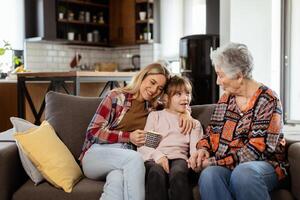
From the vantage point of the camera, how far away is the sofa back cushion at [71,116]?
7.98ft

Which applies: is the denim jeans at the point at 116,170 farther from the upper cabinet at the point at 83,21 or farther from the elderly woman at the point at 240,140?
the upper cabinet at the point at 83,21

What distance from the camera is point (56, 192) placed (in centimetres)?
205

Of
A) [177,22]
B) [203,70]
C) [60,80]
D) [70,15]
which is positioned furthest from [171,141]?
[70,15]

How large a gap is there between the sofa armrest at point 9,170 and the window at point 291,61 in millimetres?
2996

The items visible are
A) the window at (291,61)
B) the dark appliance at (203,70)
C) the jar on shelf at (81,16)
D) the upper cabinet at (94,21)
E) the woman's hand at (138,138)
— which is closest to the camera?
the woman's hand at (138,138)

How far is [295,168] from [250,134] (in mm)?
262

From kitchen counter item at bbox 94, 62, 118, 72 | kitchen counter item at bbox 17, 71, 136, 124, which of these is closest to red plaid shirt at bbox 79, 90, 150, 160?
kitchen counter item at bbox 17, 71, 136, 124

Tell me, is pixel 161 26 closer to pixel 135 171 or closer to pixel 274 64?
pixel 274 64

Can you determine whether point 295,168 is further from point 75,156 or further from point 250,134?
point 75,156

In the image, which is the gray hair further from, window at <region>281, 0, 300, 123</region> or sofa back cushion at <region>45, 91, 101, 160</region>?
window at <region>281, 0, 300, 123</region>

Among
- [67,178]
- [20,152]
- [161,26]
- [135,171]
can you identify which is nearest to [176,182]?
[135,171]

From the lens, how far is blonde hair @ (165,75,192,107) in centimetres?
233

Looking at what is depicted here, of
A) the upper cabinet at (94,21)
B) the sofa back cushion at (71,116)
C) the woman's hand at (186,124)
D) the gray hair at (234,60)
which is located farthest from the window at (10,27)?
the gray hair at (234,60)

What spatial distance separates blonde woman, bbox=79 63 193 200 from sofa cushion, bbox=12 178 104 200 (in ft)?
0.22
